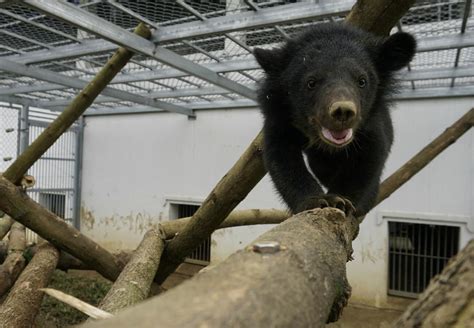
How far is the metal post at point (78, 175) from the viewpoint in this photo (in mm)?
8211

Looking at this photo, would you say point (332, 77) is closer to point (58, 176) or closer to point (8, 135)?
point (8, 135)

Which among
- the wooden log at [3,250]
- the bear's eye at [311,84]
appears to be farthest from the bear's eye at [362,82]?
the wooden log at [3,250]

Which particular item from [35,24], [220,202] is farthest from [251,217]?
[35,24]

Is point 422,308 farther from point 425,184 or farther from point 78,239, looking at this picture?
point 425,184

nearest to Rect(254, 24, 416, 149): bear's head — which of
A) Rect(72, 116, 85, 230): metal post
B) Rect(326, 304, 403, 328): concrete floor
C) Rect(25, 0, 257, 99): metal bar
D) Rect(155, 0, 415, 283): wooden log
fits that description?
Rect(155, 0, 415, 283): wooden log

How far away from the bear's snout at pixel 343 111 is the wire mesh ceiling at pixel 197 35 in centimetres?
129

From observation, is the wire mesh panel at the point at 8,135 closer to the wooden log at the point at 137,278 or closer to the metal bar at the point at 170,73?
the metal bar at the point at 170,73

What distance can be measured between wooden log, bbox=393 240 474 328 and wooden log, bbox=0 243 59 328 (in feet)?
6.05

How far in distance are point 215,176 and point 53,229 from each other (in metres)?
4.44

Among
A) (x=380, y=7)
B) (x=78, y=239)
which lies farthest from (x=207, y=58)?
(x=380, y=7)

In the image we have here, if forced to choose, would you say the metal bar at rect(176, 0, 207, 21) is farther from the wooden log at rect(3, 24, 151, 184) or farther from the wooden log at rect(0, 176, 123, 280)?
the wooden log at rect(0, 176, 123, 280)

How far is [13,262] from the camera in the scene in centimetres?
273

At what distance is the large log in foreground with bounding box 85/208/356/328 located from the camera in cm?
35

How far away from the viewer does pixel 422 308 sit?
510mm
